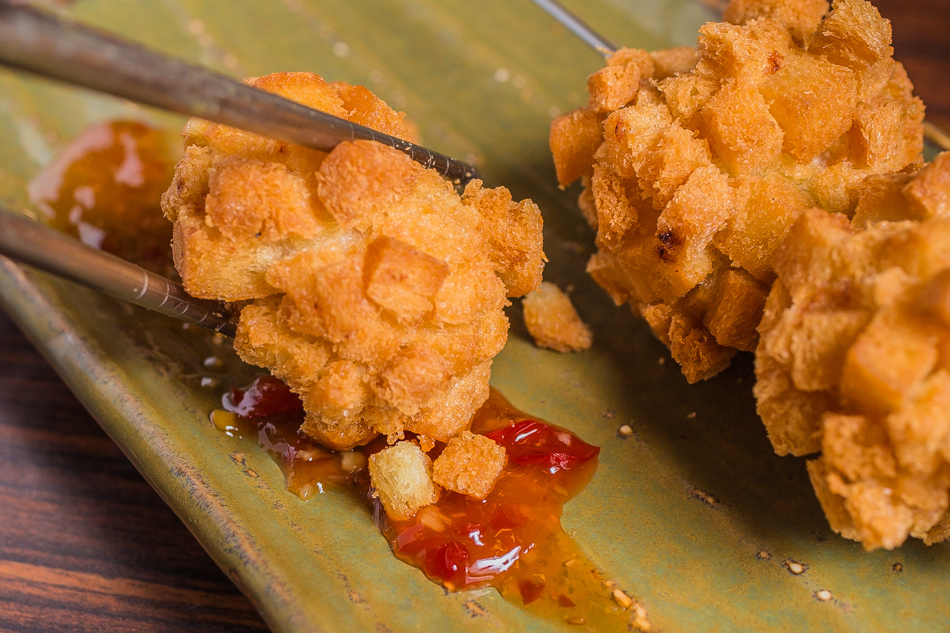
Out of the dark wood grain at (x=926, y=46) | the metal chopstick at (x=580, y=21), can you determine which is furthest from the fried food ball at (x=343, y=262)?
the dark wood grain at (x=926, y=46)

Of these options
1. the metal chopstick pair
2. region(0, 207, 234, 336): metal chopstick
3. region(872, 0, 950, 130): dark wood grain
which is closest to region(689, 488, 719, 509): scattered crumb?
the metal chopstick pair

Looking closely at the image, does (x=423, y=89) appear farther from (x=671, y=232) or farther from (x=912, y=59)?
(x=912, y=59)

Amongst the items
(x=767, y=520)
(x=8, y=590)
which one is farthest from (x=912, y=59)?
(x=8, y=590)

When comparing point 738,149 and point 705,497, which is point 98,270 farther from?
point 705,497

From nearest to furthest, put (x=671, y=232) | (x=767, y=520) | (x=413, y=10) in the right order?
(x=671, y=232) → (x=767, y=520) → (x=413, y=10)

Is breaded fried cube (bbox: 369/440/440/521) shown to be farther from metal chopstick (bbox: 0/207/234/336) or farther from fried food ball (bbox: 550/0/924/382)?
fried food ball (bbox: 550/0/924/382)

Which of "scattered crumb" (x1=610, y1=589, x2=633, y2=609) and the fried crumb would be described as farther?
"scattered crumb" (x1=610, y1=589, x2=633, y2=609)
